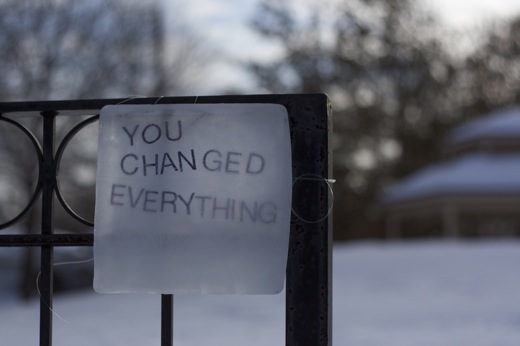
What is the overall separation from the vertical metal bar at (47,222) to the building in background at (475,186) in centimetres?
2513

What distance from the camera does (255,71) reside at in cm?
3538

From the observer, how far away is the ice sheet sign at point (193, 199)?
7.86ft

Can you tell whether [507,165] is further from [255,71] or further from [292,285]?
[292,285]

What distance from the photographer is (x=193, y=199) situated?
7.98ft

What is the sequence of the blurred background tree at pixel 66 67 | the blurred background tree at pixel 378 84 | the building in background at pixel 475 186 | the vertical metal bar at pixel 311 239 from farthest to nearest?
1. the blurred background tree at pixel 378 84
2. the building in background at pixel 475 186
3. the blurred background tree at pixel 66 67
4. the vertical metal bar at pixel 311 239

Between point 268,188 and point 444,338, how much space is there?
5.50 meters

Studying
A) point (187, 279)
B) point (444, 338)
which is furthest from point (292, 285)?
point (444, 338)

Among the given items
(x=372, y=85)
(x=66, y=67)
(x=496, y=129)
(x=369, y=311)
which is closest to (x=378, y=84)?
(x=372, y=85)

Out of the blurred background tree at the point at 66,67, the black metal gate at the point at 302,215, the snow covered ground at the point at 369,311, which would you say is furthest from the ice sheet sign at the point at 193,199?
the blurred background tree at the point at 66,67

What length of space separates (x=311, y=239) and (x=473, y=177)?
1010 inches

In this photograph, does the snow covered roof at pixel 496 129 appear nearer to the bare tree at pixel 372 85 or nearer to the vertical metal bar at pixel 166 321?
the bare tree at pixel 372 85

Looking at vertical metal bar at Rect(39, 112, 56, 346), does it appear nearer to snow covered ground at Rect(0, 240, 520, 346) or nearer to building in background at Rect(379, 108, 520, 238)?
snow covered ground at Rect(0, 240, 520, 346)

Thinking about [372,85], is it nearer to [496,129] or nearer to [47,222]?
[496,129]

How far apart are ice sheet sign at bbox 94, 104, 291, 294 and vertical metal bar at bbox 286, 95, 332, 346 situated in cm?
3
